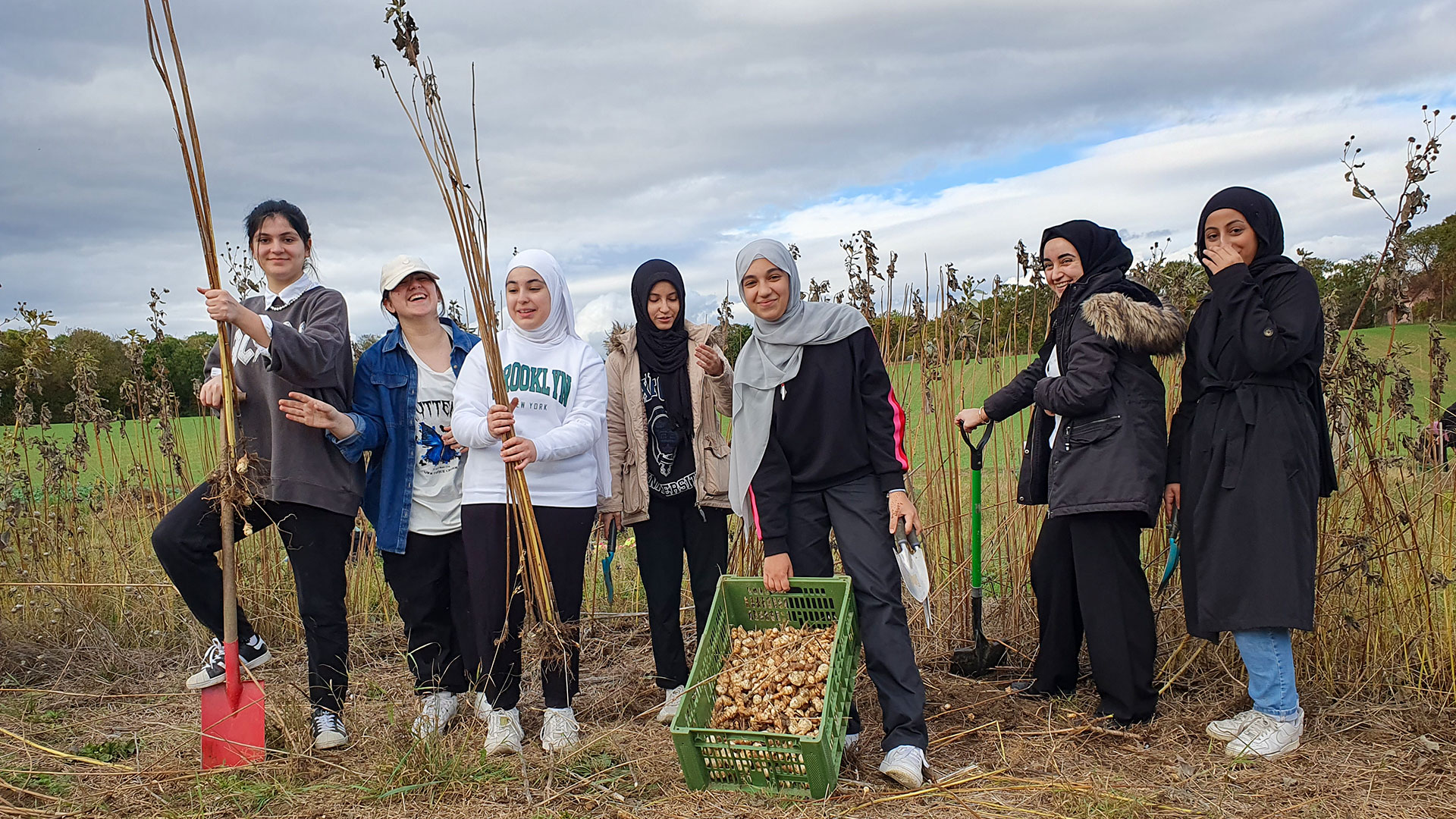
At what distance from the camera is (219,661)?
3211mm

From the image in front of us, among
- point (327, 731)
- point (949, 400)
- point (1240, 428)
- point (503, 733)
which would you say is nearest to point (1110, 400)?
point (1240, 428)

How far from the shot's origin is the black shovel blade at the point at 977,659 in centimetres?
366

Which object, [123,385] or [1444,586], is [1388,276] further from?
[123,385]

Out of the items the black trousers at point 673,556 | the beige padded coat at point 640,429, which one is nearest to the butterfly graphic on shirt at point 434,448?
the beige padded coat at point 640,429

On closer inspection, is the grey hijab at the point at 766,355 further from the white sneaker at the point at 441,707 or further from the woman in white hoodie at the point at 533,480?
the white sneaker at the point at 441,707

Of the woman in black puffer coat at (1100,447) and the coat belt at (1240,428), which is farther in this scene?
the woman in black puffer coat at (1100,447)

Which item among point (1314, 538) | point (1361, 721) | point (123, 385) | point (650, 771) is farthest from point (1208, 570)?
point (123, 385)

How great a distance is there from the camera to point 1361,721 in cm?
301

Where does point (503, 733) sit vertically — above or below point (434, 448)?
below

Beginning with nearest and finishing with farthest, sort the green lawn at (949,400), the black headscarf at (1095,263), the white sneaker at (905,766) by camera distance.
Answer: the white sneaker at (905,766) → the black headscarf at (1095,263) → the green lawn at (949,400)

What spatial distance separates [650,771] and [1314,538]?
2069mm

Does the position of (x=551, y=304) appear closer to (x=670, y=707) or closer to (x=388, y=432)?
(x=388, y=432)

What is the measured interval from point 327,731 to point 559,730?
75cm

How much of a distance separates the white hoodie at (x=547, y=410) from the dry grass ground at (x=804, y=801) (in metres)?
0.77
